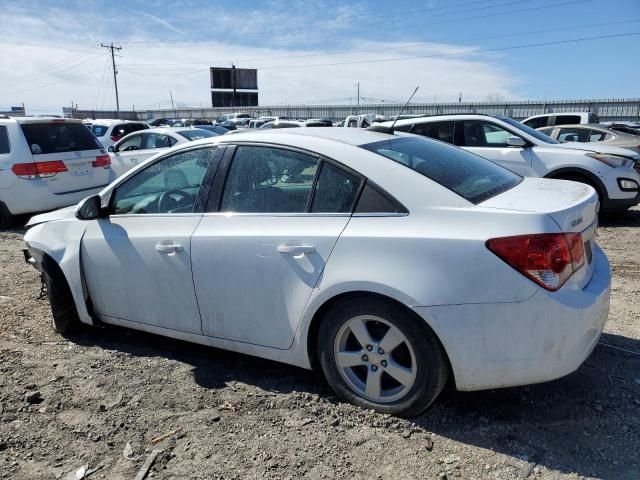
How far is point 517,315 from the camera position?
2553mm

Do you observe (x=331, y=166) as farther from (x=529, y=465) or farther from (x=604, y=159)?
(x=604, y=159)

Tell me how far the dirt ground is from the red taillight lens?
5658mm

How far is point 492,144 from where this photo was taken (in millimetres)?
8867

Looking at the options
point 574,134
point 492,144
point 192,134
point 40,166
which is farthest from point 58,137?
point 574,134

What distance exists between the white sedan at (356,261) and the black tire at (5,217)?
5.54 meters

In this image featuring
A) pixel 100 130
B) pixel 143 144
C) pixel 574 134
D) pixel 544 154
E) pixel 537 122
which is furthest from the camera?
pixel 100 130

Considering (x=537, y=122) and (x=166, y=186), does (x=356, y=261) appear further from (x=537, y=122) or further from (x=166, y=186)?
(x=537, y=122)

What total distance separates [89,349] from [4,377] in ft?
1.92

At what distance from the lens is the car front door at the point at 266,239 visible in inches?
118

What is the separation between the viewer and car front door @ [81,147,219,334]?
11.4 feet

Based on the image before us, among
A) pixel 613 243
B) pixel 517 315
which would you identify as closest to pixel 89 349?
pixel 517 315

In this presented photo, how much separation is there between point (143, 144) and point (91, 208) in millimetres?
8811

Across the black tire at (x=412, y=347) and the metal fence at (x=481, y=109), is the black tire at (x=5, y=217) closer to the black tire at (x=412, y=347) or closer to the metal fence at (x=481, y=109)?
the black tire at (x=412, y=347)

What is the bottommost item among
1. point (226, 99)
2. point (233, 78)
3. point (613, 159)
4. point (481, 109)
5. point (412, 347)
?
point (412, 347)
